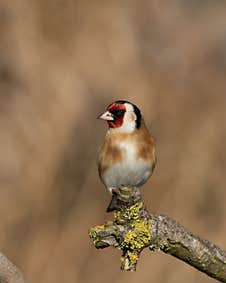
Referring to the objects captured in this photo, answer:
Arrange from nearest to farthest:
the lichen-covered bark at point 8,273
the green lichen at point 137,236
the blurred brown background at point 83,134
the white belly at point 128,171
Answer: the lichen-covered bark at point 8,273
the green lichen at point 137,236
the white belly at point 128,171
the blurred brown background at point 83,134

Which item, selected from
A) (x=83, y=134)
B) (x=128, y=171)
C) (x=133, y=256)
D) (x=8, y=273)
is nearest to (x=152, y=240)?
(x=133, y=256)

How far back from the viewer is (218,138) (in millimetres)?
4633

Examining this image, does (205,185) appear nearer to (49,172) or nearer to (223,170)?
(223,170)

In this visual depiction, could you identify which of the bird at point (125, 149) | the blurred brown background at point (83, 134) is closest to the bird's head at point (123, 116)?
the bird at point (125, 149)

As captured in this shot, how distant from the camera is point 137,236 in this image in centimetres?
192

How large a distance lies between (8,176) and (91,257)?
525 millimetres

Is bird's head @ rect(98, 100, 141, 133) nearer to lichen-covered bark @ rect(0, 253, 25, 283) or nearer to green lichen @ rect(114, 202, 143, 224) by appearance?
green lichen @ rect(114, 202, 143, 224)

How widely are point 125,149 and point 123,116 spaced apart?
10 cm

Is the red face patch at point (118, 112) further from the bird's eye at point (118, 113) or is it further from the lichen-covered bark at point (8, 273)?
the lichen-covered bark at point (8, 273)

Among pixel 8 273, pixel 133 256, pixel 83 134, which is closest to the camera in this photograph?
pixel 8 273

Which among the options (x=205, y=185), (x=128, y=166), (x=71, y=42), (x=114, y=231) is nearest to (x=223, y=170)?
(x=205, y=185)

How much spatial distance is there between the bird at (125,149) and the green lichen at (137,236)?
94 cm

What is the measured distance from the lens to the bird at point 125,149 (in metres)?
2.97

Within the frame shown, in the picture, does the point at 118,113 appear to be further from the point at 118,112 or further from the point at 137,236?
the point at 137,236
